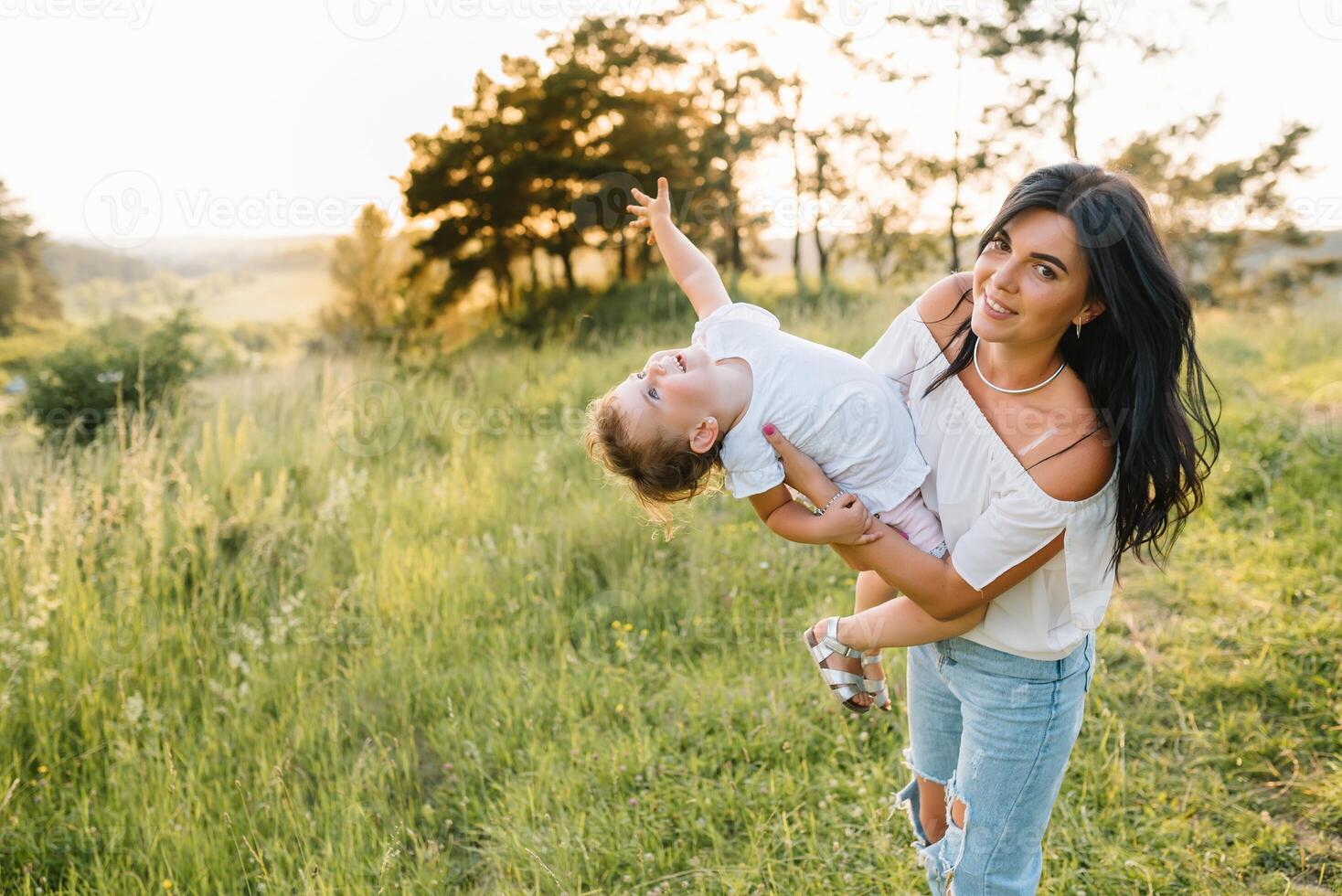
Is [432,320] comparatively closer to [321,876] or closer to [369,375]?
[369,375]

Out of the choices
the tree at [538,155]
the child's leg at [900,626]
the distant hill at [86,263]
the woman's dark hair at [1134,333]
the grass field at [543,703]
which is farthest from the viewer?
the tree at [538,155]

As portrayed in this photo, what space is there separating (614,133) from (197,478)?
40.8ft

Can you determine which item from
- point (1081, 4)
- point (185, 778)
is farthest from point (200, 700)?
point (1081, 4)

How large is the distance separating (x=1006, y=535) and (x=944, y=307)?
0.56 meters

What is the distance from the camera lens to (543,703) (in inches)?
131

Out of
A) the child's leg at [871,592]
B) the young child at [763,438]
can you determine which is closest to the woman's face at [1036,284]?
the young child at [763,438]

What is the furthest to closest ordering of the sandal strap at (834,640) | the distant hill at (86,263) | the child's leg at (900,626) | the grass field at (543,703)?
the distant hill at (86,263), the grass field at (543,703), the sandal strap at (834,640), the child's leg at (900,626)

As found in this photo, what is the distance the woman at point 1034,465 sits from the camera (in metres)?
1.60

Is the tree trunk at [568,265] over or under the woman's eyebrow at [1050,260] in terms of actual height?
under

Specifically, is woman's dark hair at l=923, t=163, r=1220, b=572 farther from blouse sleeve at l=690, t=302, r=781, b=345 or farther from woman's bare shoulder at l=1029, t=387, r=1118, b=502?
blouse sleeve at l=690, t=302, r=781, b=345

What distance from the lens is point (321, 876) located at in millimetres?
2648

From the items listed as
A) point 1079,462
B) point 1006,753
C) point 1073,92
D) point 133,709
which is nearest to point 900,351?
point 1079,462

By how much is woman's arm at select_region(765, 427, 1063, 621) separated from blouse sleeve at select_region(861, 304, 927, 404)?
422mm

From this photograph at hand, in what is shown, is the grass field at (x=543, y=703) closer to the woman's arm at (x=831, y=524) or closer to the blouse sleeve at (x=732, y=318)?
the woman's arm at (x=831, y=524)
